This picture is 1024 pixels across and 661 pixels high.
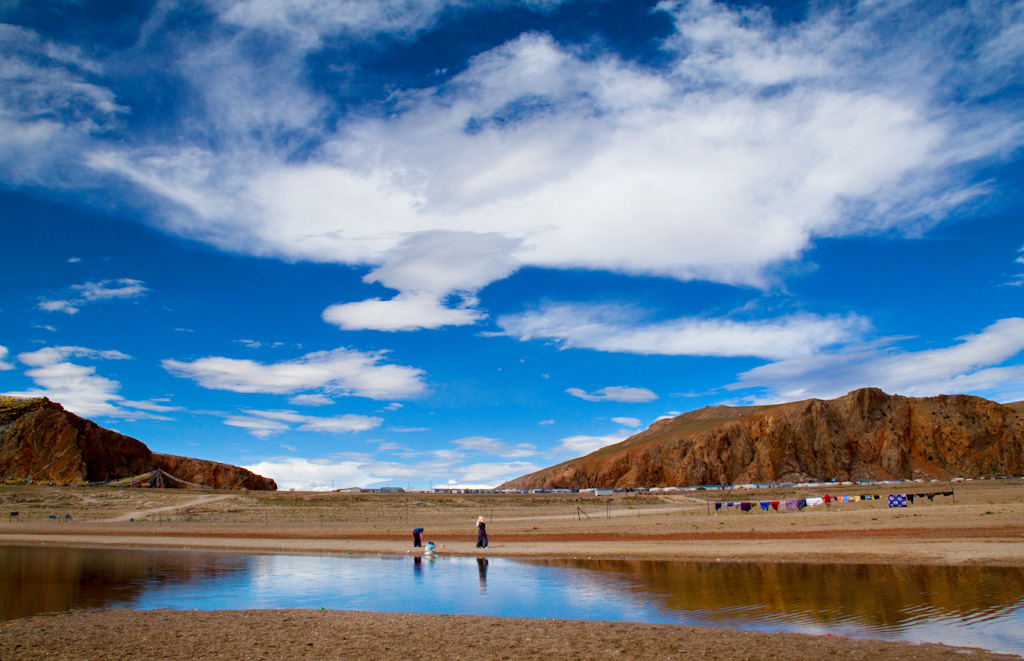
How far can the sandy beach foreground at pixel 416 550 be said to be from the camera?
9.87m

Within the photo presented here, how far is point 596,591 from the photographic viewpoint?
16.4 metres

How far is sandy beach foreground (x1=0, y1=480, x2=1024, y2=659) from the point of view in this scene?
987 cm

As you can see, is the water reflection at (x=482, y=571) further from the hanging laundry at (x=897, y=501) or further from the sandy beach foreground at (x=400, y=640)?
the hanging laundry at (x=897, y=501)

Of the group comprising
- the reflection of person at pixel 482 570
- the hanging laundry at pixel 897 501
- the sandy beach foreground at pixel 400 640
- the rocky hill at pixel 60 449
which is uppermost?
the rocky hill at pixel 60 449

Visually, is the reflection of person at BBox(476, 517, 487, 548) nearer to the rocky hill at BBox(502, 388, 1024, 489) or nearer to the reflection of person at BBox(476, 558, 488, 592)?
the reflection of person at BBox(476, 558, 488, 592)

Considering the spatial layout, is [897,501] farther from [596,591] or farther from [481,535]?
[596,591]

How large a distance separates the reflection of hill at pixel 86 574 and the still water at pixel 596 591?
0.06 metres

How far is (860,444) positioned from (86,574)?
149 metres

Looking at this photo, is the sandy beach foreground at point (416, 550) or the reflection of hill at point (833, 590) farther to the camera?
the reflection of hill at point (833, 590)

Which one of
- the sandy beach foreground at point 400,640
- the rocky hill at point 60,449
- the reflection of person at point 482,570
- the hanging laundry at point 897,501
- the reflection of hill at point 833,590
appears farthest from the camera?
the rocky hill at point 60,449

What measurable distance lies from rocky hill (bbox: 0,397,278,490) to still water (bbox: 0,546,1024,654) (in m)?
85.1

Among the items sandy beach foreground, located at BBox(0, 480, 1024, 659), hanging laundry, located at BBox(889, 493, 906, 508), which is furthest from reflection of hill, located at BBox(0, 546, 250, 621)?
hanging laundry, located at BBox(889, 493, 906, 508)

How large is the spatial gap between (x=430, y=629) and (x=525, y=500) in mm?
74922

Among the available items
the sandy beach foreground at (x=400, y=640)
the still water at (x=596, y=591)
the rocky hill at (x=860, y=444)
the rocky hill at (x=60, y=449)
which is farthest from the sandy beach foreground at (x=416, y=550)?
the rocky hill at (x=860, y=444)
